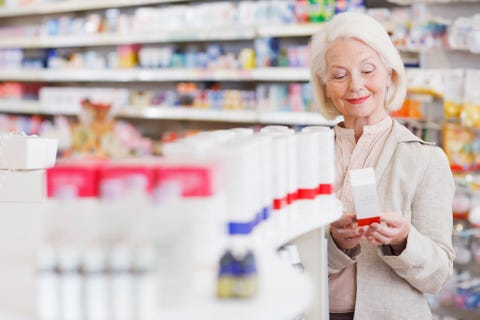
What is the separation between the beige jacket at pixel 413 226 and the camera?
256 cm

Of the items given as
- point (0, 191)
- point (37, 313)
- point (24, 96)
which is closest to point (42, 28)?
point (24, 96)

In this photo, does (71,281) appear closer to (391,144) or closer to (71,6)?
(391,144)

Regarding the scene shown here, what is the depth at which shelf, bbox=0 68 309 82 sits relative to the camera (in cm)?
611

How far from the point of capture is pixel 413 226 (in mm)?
2564

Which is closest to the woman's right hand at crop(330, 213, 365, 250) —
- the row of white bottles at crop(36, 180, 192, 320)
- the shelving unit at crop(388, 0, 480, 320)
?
the row of white bottles at crop(36, 180, 192, 320)

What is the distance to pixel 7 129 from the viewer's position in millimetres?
8688

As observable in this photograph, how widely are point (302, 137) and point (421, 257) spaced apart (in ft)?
1.94

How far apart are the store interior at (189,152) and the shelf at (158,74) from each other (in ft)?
0.06

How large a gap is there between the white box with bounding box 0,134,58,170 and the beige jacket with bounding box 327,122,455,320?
101cm

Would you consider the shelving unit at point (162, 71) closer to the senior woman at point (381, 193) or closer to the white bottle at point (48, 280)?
the senior woman at point (381, 193)

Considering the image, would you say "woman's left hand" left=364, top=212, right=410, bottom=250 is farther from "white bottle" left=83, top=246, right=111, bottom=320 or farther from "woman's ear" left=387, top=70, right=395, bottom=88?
"white bottle" left=83, top=246, right=111, bottom=320

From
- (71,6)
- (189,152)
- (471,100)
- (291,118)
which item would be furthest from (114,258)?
(71,6)

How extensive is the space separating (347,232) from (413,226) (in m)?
0.22

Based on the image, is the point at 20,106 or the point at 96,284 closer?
the point at 96,284
